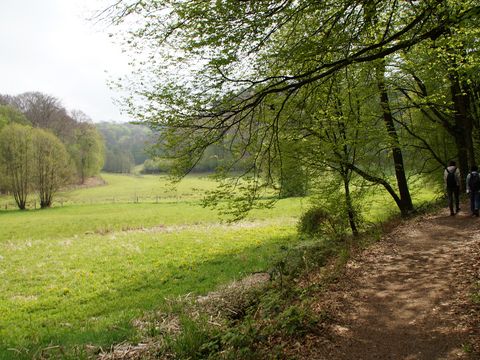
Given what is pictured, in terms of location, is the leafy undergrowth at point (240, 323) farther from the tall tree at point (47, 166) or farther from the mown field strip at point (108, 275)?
the tall tree at point (47, 166)

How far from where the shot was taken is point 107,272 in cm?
1480

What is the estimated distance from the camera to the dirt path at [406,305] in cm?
445

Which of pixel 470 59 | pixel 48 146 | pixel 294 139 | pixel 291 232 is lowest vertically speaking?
pixel 291 232

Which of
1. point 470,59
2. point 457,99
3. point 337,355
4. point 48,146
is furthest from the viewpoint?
point 48,146

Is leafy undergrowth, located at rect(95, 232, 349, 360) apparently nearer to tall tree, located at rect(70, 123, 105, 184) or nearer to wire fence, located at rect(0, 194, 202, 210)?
wire fence, located at rect(0, 194, 202, 210)

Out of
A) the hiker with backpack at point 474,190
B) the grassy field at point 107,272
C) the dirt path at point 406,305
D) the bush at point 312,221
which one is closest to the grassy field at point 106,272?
the grassy field at point 107,272

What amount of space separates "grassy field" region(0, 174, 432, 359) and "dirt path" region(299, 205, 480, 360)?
12.1 feet

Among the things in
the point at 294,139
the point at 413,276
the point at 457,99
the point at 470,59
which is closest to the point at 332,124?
the point at 294,139

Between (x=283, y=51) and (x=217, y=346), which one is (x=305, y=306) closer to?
(x=217, y=346)

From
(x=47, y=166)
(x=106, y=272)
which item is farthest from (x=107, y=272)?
(x=47, y=166)

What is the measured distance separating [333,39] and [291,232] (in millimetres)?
16652

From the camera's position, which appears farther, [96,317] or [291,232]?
[291,232]

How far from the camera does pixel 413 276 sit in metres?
6.97

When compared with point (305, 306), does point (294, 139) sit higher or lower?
higher
